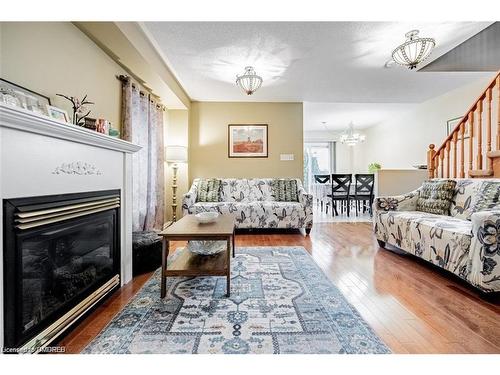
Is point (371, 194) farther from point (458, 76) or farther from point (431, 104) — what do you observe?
point (458, 76)

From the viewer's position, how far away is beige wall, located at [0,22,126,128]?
1.48m

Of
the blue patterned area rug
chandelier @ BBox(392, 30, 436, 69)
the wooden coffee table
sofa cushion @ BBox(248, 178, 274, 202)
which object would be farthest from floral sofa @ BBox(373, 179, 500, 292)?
sofa cushion @ BBox(248, 178, 274, 202)

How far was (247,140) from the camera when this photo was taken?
4684mm

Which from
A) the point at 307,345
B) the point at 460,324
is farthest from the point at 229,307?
the point at 460,324

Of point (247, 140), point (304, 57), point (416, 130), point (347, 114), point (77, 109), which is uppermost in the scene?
point (347, 114)

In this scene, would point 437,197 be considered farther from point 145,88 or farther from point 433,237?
point 145,88

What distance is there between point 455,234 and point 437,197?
39.8 inches

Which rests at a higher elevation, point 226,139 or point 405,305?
point 226,139

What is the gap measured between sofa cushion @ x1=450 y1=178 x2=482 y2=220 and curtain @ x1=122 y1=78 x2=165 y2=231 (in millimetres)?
3601

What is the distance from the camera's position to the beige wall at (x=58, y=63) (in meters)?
1.48

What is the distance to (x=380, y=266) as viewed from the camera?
2.32 meters

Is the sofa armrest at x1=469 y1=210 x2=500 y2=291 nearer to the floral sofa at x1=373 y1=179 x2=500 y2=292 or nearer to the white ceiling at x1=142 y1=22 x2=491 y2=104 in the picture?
the floral sofa at x1=373 y1=179 x2=500 y2=292

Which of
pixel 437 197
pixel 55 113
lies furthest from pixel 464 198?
pixel 55 113
